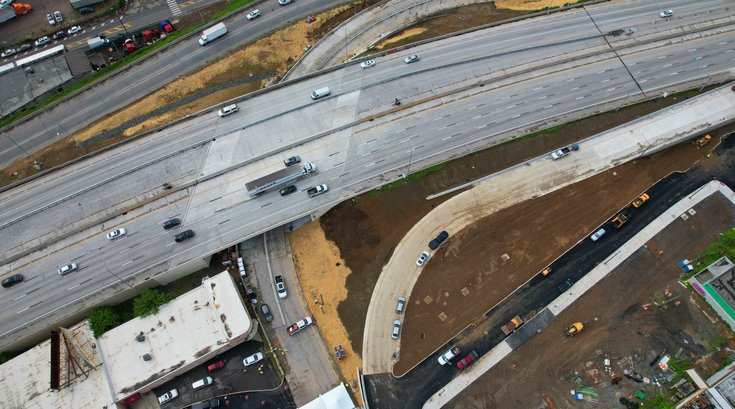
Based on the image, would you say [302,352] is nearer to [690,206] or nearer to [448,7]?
[690,206]

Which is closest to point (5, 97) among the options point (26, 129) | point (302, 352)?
point (26, 129)

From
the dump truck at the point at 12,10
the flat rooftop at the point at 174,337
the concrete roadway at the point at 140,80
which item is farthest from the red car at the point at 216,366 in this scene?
the dump truck at the point at 12,10

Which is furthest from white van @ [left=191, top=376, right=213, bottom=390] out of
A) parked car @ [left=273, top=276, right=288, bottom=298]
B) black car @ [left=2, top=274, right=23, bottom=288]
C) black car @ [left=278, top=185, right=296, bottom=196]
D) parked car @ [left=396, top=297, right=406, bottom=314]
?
black car @ [left=2, top=274, right=23, bottom=288]

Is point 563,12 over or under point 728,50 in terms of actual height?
over

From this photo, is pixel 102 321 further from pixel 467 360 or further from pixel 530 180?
pixel 530 180

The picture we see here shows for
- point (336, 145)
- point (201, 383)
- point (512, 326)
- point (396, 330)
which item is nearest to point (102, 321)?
point (201, 383)

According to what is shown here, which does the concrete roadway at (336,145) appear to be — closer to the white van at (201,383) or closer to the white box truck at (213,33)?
the white van at (201,383)
